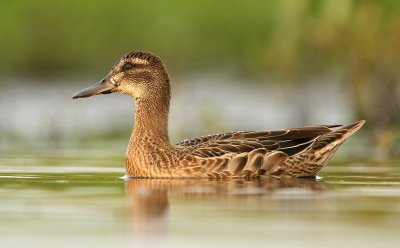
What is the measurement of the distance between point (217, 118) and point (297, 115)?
1238 millimetres

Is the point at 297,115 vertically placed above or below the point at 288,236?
above

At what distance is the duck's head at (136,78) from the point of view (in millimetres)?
14180

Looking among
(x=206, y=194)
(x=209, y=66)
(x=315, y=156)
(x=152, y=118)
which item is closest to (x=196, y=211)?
(x=206, y=194)

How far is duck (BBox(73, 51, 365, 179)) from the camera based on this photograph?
13.3m

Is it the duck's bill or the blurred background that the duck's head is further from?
the blurred background

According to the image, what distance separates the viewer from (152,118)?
1419 cm

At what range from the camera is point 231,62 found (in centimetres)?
2577

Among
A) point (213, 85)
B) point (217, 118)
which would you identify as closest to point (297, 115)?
point (217, 118)

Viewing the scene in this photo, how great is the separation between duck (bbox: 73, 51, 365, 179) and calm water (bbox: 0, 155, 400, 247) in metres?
0.28

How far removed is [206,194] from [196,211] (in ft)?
4.55

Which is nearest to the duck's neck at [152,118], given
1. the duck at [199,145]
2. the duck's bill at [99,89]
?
the duck at [199,145]

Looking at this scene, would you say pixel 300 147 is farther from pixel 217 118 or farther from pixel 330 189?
pixel 217 118

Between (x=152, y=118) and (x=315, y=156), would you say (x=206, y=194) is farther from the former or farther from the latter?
(x=152, y=118)

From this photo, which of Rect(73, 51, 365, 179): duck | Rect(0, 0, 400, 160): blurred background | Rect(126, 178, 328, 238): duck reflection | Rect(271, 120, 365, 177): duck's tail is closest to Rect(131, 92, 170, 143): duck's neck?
Rect(73, 51, 365, 179): duck
